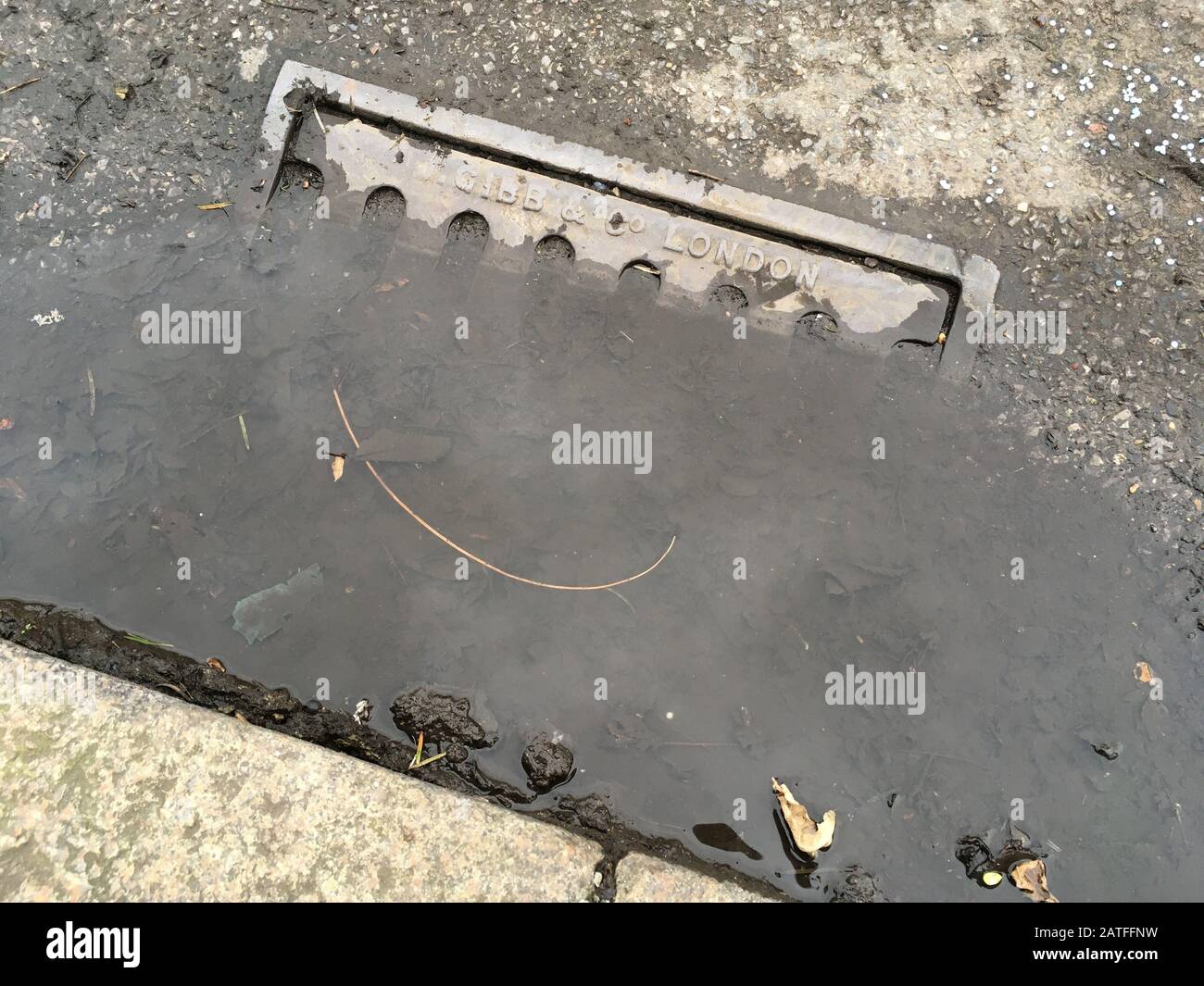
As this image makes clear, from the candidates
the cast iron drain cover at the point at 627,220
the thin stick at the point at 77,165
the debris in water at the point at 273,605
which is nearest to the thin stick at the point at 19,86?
the thin stick at the point at 77,165

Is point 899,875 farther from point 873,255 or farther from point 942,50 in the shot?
point 942,50

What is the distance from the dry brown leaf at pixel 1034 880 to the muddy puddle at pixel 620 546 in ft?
0.17

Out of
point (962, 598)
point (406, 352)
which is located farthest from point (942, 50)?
point (406, 352)

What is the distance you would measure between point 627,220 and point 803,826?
7.27ft

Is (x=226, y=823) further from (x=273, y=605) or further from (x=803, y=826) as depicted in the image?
(x=803, y=826)

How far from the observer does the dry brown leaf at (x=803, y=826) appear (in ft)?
8.70

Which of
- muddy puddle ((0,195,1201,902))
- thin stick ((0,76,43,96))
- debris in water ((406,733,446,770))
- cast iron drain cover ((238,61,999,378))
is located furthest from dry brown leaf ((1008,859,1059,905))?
thin stick ((0,76,43,96))

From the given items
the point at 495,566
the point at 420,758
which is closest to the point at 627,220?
the point at 495,566

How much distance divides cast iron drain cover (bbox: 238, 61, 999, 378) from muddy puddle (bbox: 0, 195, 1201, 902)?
0.28ft

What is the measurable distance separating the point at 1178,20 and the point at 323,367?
346 centimetres

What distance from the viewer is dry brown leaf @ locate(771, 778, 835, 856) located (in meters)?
2.65

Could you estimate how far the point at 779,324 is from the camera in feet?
9.52

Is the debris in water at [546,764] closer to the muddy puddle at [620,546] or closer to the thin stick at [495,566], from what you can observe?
the muddy puddle at [620,546]

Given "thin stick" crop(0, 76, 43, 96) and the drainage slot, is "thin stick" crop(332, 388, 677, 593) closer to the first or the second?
the drainage slot
